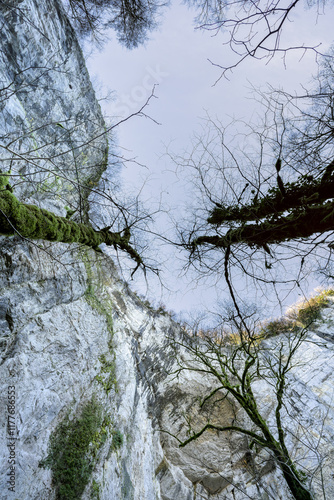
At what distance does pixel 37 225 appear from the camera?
134 inches

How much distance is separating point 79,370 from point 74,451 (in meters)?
1.35

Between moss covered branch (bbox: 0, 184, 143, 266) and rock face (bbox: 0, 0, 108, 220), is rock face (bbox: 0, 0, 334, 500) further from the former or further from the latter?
moss covered branch (bbox: 0, 184, 143, 266)

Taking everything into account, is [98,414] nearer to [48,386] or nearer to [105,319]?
[48,386]

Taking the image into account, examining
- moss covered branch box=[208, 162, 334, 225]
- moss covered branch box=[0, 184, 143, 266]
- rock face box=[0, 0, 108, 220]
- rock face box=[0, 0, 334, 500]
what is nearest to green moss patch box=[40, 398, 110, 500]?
rock face box=[0, 0, 334, 500]

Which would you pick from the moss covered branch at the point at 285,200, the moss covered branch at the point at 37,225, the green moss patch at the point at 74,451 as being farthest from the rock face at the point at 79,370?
the moss covered branch at the point at 285,200

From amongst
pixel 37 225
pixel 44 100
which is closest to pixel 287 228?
pixel 37 225

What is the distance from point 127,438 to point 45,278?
4388 millimetres

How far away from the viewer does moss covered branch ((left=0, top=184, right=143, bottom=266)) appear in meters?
2.98

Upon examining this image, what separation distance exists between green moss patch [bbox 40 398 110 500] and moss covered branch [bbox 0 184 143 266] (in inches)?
135

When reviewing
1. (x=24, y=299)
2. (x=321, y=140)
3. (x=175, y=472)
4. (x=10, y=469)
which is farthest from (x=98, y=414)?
(x=321, y=140)

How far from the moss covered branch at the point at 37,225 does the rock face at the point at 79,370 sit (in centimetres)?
32

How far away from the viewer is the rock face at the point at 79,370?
3.72 meters

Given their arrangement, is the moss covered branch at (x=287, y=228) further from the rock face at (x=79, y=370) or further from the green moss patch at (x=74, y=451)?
the green moss patch at (x=74, y=451)

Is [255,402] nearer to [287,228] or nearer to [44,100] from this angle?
[287,228]
